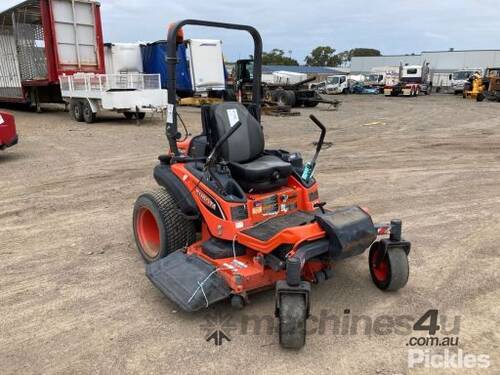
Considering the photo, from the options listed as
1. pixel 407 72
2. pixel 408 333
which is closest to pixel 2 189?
pixel 408 333

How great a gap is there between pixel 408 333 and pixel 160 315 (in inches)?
68.5

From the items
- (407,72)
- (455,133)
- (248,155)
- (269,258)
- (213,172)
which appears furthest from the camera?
(407,72)

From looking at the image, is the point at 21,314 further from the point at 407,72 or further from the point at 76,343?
the point at 407,72

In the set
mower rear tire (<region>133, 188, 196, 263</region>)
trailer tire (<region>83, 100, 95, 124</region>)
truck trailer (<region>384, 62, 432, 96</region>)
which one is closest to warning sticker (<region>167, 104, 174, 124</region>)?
mower rear tire (<region>133, 188, 196, 263</region>)

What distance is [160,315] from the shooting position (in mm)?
3279

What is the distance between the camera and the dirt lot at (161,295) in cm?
282

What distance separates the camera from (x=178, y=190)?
12.3ft

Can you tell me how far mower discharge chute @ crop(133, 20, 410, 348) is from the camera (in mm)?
3035

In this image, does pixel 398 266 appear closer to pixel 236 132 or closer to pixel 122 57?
pixel 236 132

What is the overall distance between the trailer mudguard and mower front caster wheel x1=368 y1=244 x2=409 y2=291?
1.50m

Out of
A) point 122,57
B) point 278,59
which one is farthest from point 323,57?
point 122,57

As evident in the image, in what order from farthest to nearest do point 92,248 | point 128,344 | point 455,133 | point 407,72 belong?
point 407,72, point 455,133, point 92,248, point 128,344

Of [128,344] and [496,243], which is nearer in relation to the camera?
[128,344]

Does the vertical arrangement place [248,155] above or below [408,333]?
above
